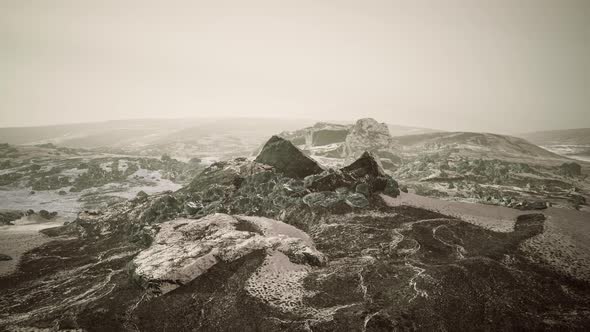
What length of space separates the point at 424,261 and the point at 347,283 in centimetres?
194

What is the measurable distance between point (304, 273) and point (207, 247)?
7.39 ft

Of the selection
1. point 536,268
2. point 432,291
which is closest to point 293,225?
point 432,291

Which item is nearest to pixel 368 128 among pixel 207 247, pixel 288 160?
pixel 288 160

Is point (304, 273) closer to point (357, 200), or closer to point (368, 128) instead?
point (357, 200)

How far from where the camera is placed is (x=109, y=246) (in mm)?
8406

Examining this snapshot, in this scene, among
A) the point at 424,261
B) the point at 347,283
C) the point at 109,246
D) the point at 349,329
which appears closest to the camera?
the point at 349,329

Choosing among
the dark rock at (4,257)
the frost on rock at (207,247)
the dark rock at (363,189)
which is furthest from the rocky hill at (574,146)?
the dark rock at (4,257)

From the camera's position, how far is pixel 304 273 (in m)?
6.04

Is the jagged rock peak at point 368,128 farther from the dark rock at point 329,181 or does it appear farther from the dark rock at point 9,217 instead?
the dark rock at point 9,217

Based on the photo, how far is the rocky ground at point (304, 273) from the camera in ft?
15.9

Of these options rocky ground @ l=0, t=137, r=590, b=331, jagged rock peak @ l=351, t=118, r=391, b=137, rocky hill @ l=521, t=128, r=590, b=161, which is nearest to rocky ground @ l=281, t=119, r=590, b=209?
jagged rock peak @ l=351, t=118, r=391, b=137

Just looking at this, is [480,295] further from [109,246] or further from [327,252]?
[109,246]

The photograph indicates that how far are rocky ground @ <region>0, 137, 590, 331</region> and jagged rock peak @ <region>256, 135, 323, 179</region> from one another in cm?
222

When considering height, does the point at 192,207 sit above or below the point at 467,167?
below
